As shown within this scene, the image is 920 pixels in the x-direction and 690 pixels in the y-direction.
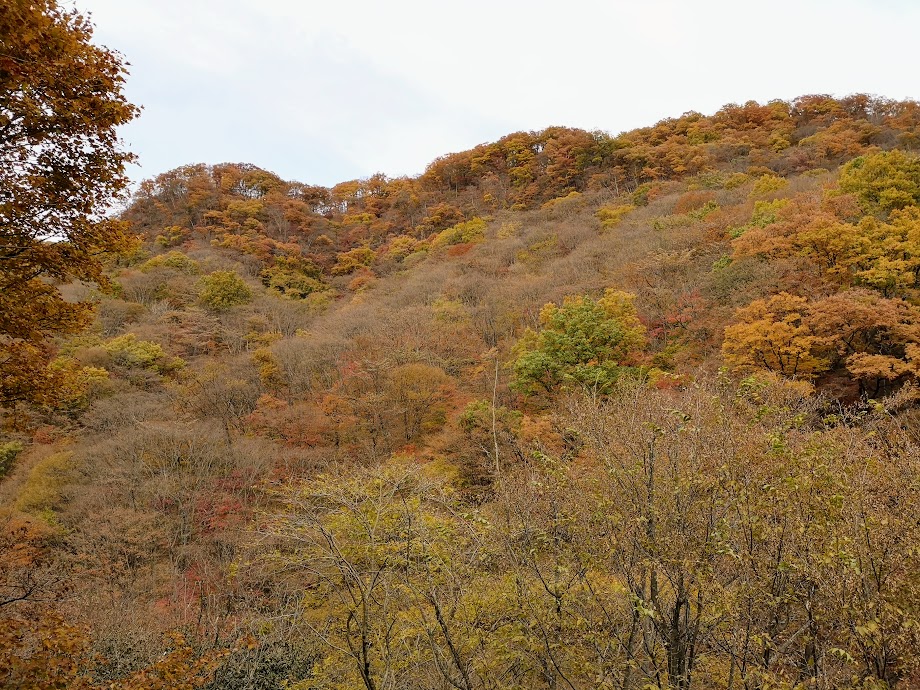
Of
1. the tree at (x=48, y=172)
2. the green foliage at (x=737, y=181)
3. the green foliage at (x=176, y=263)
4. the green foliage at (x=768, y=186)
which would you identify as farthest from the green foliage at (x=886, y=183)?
the green foliage at (x=176, y=263)

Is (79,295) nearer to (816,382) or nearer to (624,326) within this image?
(624,326)

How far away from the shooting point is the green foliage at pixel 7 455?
16797 millimetres

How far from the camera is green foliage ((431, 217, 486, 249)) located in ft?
122

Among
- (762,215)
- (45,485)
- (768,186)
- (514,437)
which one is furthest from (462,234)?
(45,485)

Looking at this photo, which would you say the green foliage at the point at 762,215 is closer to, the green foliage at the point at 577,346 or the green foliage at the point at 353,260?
the green foliage at the point at 577,346

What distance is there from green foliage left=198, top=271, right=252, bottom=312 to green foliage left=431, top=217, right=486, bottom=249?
46.4 ft

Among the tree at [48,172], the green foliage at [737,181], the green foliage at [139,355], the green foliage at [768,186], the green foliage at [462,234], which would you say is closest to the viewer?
the tree at [48,172]

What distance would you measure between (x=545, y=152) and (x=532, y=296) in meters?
27.8

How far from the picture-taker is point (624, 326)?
53.6 ft

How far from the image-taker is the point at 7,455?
16.8m

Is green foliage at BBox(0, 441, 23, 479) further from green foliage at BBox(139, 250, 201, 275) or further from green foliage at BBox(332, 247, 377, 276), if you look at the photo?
green foliage at BBox(332, 247, 377, 276)

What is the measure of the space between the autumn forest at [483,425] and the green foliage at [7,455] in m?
0.11

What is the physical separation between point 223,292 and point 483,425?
2261 centimetres

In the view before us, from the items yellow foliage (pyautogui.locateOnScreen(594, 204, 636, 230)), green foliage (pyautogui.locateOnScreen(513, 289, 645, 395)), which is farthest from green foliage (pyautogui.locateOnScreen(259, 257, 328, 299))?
green foliage (pyautogui.locateOnScreen(513, 289, 645, 395))
